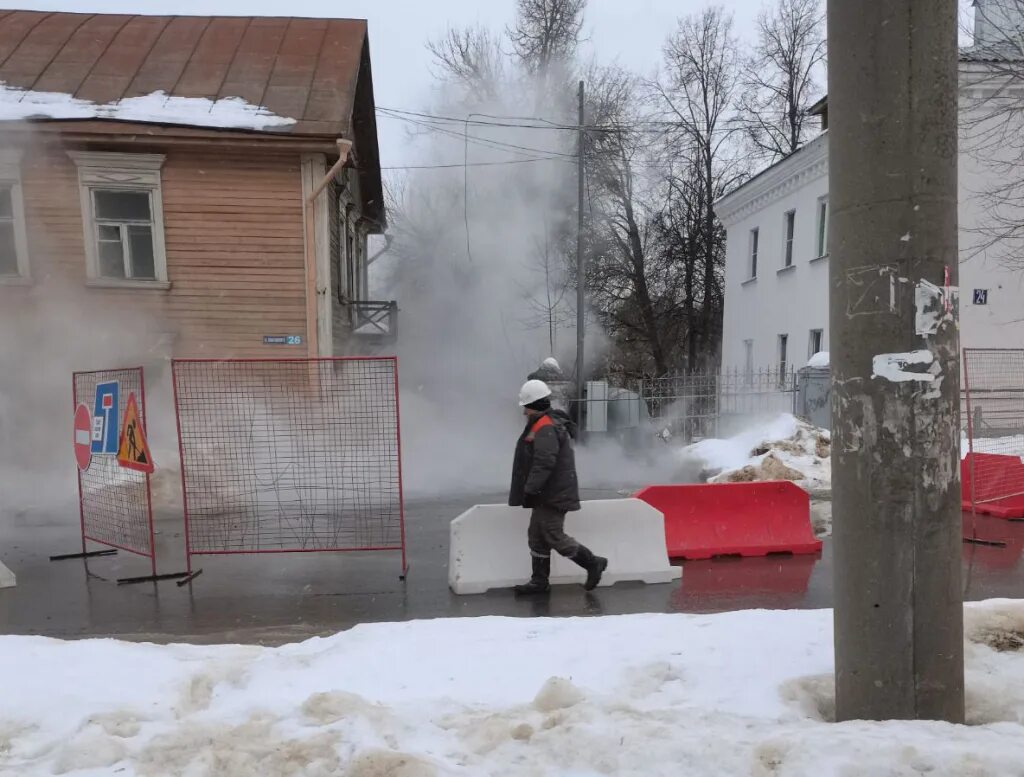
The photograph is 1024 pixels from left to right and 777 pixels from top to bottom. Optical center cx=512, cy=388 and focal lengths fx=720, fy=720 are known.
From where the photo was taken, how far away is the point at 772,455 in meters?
9.96

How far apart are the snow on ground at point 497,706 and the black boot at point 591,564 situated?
3.64ft

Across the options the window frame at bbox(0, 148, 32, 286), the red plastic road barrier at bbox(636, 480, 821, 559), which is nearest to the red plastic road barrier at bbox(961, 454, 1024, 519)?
the red plastic road barrier at bbox(636, 480, 821, 559)

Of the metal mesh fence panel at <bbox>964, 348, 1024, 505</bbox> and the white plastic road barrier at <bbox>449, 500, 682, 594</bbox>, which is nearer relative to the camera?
the white plastic road barrier at <bbox>449, 500, 682, 594</bbox>

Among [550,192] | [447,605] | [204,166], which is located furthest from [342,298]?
[447,605]

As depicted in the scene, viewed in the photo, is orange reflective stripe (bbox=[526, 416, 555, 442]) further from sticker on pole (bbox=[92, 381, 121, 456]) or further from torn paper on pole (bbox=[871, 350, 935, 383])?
sticker on pole (bbox=[92, 381, 121, 456])

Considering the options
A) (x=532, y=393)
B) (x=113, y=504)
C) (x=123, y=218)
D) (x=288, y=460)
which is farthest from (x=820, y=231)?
(x=113, y=504)

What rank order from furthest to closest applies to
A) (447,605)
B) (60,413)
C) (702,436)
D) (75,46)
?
(702,436), (75,46), (60,413), (447,605)

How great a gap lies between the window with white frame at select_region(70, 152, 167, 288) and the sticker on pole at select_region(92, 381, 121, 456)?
20.0ft

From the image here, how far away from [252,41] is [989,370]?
13674mm

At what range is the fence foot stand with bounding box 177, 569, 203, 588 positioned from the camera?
18.5 feet

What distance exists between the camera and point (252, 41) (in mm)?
13164

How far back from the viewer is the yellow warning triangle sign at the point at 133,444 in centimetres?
555

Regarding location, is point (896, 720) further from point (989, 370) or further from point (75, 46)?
point (75, 46)

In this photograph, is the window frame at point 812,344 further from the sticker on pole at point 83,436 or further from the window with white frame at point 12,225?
the window with white frame at point 12,225
